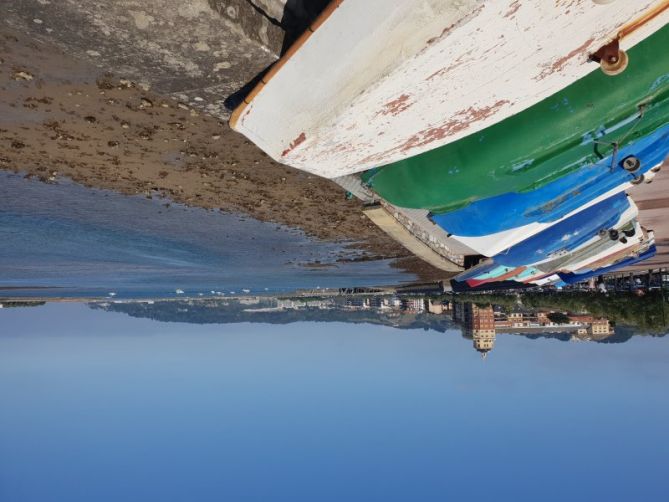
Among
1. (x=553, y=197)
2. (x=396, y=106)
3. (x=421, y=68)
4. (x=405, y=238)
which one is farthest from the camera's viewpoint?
(x=405, y=238)

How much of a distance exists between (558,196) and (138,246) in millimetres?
7786

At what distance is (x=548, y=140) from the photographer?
4.03 m

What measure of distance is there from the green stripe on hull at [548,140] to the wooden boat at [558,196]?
0.32 m

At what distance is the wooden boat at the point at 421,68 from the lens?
7.89 ft

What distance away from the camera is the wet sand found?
152 inches

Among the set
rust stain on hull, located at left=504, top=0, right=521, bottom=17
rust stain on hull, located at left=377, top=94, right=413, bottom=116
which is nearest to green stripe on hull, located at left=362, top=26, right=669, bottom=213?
rust stain on hull, located at left=377, top=94, right=413, bottom=116

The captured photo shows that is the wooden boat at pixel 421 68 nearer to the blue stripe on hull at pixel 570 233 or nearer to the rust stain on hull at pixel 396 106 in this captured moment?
Result: the rust stain on hull at pixel 396 106

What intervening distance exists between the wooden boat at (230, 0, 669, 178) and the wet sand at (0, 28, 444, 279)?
4.82 ft

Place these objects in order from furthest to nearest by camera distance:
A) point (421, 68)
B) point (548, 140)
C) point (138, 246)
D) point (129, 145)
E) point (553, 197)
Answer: point (138, 246) → point (553, 197) → point (129, 145) → point (548, 140) → point (421, 68)

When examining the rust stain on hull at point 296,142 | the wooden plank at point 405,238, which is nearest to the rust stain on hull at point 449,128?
the rust stain on hull at point 296,142

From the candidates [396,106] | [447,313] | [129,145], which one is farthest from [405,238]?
[447,313]

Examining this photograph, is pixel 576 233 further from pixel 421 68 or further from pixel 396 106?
pixel 421 68

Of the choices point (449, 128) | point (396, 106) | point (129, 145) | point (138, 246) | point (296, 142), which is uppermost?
point (129, 145)

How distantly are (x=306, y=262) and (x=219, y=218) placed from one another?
440 cm
